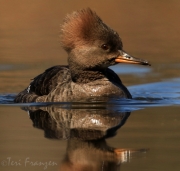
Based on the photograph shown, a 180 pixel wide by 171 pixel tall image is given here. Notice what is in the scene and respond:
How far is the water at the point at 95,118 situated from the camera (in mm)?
7961

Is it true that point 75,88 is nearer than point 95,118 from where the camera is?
No

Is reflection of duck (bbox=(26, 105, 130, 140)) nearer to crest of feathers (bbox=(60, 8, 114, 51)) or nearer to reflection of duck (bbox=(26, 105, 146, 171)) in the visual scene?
reflection of duck (bbox=(26, 105, 146, 171))

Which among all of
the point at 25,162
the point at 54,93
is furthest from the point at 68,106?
the point at 25,162

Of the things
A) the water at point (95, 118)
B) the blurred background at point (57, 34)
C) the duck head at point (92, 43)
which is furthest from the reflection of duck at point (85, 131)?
the blurred background at point (57, 34)

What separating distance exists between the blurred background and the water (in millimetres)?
27

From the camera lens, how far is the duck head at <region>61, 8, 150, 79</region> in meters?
11.1

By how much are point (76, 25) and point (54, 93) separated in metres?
1.23

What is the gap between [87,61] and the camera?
440 inches

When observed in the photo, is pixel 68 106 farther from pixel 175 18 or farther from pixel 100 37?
pixel 175 18

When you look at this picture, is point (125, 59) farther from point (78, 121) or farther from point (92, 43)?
point (78, 121)

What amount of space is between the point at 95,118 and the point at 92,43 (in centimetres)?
152

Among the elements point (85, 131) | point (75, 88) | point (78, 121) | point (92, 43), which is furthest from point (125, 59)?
point (85, 131)

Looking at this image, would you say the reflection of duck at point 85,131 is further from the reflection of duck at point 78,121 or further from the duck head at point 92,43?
the duck head at point 92,43

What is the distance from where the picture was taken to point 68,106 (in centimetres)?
1117
